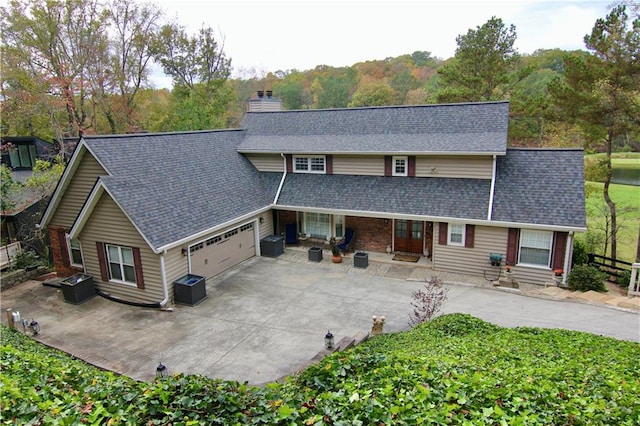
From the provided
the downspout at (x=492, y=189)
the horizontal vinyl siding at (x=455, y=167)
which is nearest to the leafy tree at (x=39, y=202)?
the horizontal vinyl siding at (x=455, y=167)

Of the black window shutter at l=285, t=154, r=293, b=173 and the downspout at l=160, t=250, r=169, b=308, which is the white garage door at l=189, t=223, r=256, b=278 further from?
the black window shutter at l=285, t=154, r=293, b=173

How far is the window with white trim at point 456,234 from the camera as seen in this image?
15734 millimetres

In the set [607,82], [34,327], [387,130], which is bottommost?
[34,327]

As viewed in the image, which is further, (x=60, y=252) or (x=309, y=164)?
(x=309, y=164)

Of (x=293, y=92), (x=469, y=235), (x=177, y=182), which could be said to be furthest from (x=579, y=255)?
(x=293, y=92)

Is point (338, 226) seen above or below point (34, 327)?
above

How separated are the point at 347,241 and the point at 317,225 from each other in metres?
1.86

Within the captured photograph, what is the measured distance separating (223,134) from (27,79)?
622 inches

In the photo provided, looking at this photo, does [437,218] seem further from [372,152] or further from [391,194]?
[372,152]

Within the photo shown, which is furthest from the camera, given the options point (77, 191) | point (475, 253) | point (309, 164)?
point (309, 164)

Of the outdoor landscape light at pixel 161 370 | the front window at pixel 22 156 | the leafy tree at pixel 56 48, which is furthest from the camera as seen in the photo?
the leafy tree at pixel 56 48

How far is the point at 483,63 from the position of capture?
94.9 feet

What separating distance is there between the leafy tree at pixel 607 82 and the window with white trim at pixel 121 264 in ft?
68.4

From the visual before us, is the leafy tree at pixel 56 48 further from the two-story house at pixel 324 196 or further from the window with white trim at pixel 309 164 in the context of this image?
the window with white trim at pixel 309 164
